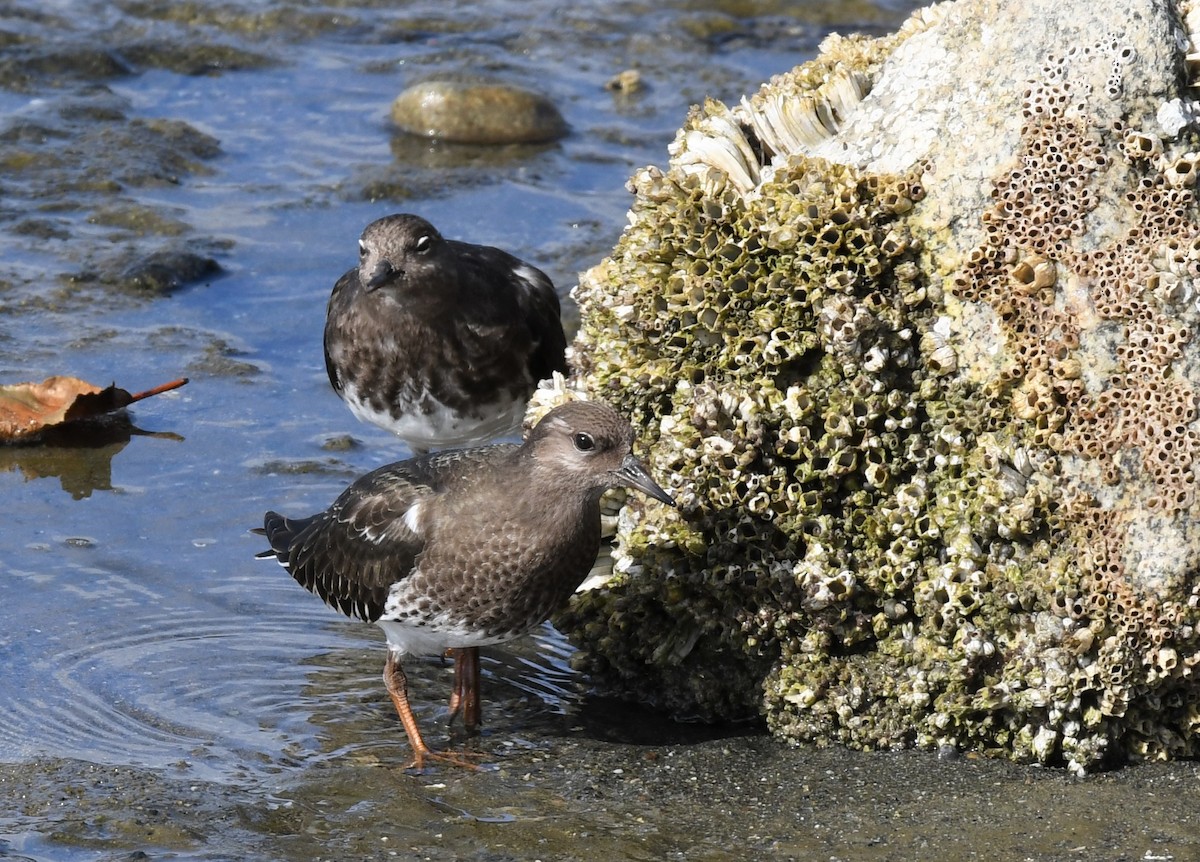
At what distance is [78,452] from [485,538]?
3021mm

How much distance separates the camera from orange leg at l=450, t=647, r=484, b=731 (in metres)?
5.59

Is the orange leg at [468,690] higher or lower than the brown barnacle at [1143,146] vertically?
lower

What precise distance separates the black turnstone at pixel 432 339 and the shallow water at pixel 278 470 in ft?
2.17

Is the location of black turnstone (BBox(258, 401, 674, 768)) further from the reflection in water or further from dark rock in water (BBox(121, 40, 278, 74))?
dark rock in water (BBox(121, 40, 278, 74))

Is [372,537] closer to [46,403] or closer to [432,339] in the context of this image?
[432,339]

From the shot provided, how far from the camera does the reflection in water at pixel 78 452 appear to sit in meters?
7.25

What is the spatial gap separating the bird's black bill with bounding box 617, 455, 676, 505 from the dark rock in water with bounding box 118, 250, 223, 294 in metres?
4.88

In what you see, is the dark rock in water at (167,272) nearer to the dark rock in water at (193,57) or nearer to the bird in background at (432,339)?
the bird in background at (432,339)

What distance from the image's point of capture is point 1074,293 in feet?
16.0

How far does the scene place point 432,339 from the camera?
6.77 metres

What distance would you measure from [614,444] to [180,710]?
177cm

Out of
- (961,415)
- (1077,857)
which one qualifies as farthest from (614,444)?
(1077,857)

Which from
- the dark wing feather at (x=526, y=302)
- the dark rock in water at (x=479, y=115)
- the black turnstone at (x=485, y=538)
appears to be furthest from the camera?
the dark rock in water at (x=479, y=115)

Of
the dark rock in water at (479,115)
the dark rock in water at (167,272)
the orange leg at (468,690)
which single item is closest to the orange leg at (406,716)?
the orange leg at (468,690)
